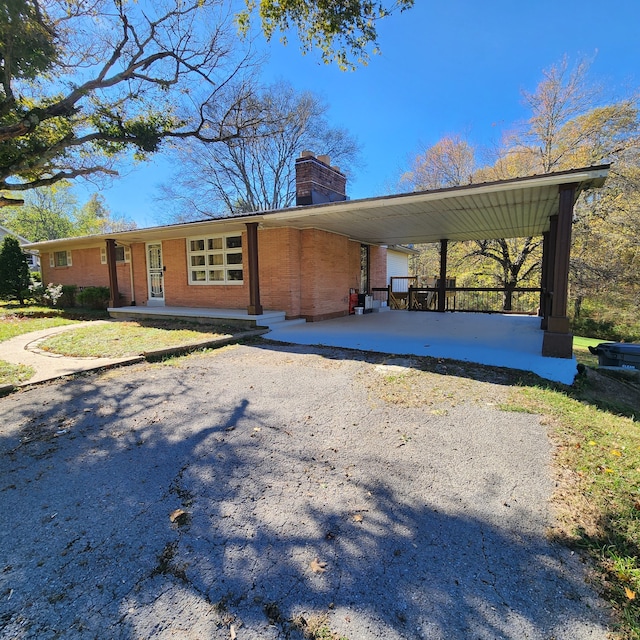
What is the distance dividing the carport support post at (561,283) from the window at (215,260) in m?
8.10

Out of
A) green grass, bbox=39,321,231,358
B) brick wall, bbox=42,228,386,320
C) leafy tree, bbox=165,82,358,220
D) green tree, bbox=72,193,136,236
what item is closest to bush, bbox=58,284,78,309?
brick wall, bbox=42,228,386,320

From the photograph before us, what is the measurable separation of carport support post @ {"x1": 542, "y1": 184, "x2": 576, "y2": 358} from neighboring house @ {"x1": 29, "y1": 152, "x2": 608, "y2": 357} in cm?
1

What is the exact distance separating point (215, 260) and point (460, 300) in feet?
41.4

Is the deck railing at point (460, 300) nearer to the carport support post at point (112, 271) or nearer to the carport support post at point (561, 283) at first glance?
the carport support post at point (561, 283)

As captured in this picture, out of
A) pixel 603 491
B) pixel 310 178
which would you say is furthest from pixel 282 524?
pixel 310 178

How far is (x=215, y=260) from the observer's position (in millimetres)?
11438

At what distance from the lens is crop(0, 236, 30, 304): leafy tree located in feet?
49.1

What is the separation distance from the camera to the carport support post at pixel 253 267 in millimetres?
9039

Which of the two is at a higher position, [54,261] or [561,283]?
[54,261]

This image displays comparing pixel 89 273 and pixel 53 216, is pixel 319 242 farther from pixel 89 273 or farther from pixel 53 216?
pixel 53 216

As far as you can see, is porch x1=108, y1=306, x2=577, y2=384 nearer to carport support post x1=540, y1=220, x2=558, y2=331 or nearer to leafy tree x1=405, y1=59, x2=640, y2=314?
carport support post x1=540, y1=220, x2=558, y2=331

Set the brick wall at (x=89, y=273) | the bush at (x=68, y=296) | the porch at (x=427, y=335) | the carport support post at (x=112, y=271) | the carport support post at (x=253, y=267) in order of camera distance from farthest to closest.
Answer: the bush at (x=68, y=296) < the brick wall at (x=89, y=273) < the carport support post at (x=112, y=271) < the carport support post at (x=253, y=267) < the porch at (x=427, y=335)

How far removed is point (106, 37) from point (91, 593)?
36.6 feet

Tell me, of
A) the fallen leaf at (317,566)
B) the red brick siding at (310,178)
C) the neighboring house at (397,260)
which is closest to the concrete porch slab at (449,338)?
the red brick siding at (310,178)
